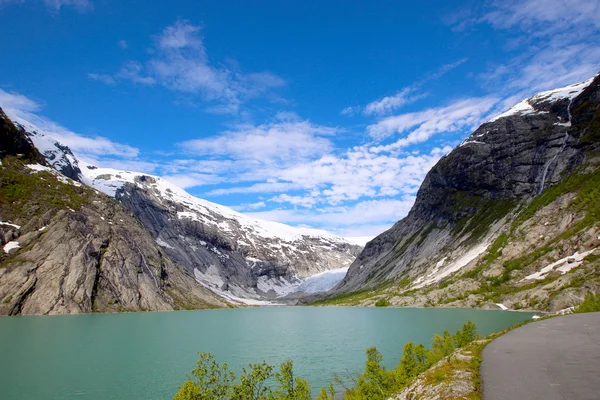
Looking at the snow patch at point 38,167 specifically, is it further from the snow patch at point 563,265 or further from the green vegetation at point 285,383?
the snow patch at point 563,265

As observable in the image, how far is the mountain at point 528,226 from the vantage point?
334 ft

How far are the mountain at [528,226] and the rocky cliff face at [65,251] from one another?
9991cm

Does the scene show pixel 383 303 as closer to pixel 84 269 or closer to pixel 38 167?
pixel 84 269

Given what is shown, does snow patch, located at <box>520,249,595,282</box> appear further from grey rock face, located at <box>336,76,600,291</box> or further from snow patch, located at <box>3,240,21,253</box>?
snow patch, located at <box>3,240,21,253</box>

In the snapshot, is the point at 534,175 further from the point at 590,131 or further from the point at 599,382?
the point at 599,382

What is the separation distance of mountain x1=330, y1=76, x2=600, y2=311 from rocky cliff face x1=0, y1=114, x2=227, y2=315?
328 ft

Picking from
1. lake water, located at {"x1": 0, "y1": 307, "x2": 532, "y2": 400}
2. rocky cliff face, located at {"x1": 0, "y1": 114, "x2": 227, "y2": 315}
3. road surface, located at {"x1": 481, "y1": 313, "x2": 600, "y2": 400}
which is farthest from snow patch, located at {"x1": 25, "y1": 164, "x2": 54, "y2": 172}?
road surface, located at {"x1": 481, "y1": 313, "x2": 600, "y2": 400}

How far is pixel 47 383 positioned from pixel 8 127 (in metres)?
177

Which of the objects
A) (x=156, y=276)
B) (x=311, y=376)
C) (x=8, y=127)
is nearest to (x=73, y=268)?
(x=156, y=276)

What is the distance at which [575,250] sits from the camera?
10312 centimetres

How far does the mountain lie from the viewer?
101812 mm

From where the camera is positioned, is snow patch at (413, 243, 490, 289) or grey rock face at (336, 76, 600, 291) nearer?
snow patch at (413, 243, 490, 289)

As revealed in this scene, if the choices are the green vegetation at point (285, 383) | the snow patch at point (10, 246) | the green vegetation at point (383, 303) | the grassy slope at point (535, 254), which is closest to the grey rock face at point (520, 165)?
the grassy slope at point (535, 254)

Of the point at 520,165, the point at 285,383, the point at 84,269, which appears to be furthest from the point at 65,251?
the point at 520,165
